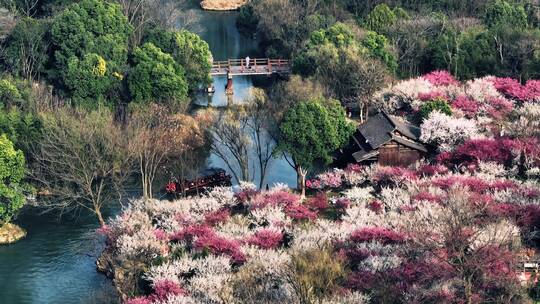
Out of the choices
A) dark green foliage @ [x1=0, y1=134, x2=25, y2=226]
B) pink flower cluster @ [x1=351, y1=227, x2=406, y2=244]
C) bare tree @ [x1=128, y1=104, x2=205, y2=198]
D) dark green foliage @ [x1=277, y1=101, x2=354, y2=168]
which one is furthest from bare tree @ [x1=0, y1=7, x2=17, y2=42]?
pink flower cluster @ [x1=351, y1=227, x2=406, y2=244]

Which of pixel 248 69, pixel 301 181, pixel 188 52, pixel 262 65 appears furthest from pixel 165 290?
pixel 262 65

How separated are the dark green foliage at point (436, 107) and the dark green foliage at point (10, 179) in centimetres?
2394

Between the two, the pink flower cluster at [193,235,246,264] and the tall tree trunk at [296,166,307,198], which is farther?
the tall tree trunk at [296,166,307,198]

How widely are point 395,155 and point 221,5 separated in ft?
215

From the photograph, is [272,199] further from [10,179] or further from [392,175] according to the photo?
[10,179]

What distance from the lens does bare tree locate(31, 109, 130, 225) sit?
4172 centimetres

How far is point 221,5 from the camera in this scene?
106 meters

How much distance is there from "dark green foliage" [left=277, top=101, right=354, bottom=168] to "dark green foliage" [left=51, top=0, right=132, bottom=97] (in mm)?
18445

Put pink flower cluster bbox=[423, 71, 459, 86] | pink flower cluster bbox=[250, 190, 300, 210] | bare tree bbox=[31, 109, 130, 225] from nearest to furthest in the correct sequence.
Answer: pink flower cluster bbox=[250, 190, 300, 210] → bare tree bbox=[31, 109, 130, 225] → pink flower cluster bbox=[423, 71, 459, 86]

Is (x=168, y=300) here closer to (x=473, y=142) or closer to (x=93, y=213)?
(x=93, y=213)

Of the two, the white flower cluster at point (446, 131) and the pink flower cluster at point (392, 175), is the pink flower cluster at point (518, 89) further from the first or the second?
the pink flower cluster at point (392, 175)

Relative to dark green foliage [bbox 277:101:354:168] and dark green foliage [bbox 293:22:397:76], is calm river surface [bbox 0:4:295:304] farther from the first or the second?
dark green foliage [bbox 293:22:397:76]

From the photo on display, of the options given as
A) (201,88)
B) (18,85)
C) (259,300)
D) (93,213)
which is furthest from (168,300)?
(201,88)

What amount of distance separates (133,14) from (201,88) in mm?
8494
